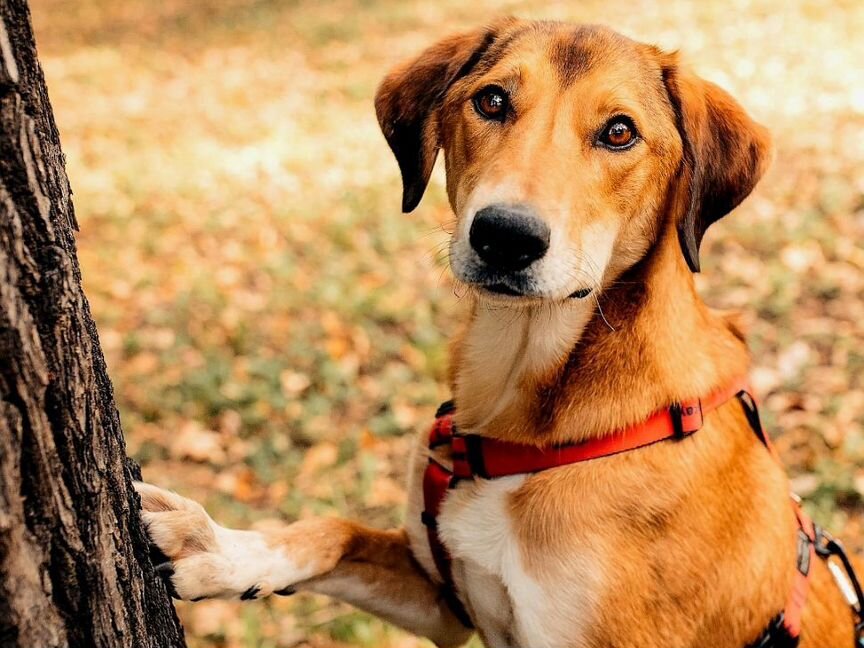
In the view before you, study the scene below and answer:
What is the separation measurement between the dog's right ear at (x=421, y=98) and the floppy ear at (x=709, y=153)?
28.6 inches

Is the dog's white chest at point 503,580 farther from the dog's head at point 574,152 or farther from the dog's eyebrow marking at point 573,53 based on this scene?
the dog's eyebrow marking at point 573,53

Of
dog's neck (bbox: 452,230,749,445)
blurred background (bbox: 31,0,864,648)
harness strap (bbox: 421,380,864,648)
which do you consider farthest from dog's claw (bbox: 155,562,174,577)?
blurred background (bbox: 31,0,864,648)

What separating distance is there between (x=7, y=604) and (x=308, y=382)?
411 centimetres

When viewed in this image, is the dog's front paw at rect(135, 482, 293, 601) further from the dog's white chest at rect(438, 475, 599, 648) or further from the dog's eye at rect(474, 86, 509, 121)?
the dog's eye at rect(474, 86, 509, 121)

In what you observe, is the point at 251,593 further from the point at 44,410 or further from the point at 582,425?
the point at 44,410

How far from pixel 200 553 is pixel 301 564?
1.34ft

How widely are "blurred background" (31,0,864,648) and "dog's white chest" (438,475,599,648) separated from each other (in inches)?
39.6

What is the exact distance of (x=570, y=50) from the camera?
117 inches

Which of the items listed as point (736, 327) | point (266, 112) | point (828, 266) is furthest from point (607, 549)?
point (266, 112)

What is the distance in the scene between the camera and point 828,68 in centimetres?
1124

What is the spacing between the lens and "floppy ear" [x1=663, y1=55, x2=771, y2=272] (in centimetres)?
296

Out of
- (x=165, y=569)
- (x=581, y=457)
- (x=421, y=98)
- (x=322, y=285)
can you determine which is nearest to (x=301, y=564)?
(x=165, y=569)

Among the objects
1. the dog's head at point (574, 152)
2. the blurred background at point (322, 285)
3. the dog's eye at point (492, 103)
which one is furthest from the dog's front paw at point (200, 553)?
the dog's eye at point (492, 103)

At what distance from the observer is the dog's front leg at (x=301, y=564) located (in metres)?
2.53
